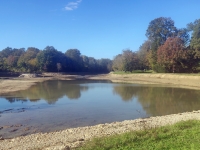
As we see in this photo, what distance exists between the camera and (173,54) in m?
51.5

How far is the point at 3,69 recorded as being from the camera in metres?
82.5

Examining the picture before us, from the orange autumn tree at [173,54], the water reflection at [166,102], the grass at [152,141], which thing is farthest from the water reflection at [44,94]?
the orange autumn tree at [173,54]

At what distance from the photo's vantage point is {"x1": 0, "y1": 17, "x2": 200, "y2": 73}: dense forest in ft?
171

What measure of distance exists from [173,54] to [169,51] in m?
1.33

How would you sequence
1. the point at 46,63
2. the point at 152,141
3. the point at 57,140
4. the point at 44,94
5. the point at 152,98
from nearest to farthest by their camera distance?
the point at 152,141 < the point at 57,140 < the point at 152,98 < the point at 44,94 < the point at 46,63

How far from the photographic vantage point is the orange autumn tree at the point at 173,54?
51.1 metres

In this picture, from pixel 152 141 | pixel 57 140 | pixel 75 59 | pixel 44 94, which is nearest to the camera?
pixel 152 141

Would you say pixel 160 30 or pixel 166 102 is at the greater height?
pixel 160 30

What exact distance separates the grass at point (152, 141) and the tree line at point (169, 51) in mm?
45616

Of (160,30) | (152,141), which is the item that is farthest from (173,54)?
(152,141)

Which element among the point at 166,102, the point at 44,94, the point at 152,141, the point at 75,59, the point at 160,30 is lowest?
the point at 166,102

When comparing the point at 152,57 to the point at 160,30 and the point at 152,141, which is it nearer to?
the point at 160,30

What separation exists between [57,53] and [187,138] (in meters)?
91.4

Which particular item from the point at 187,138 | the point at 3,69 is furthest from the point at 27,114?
the point at 3,69
